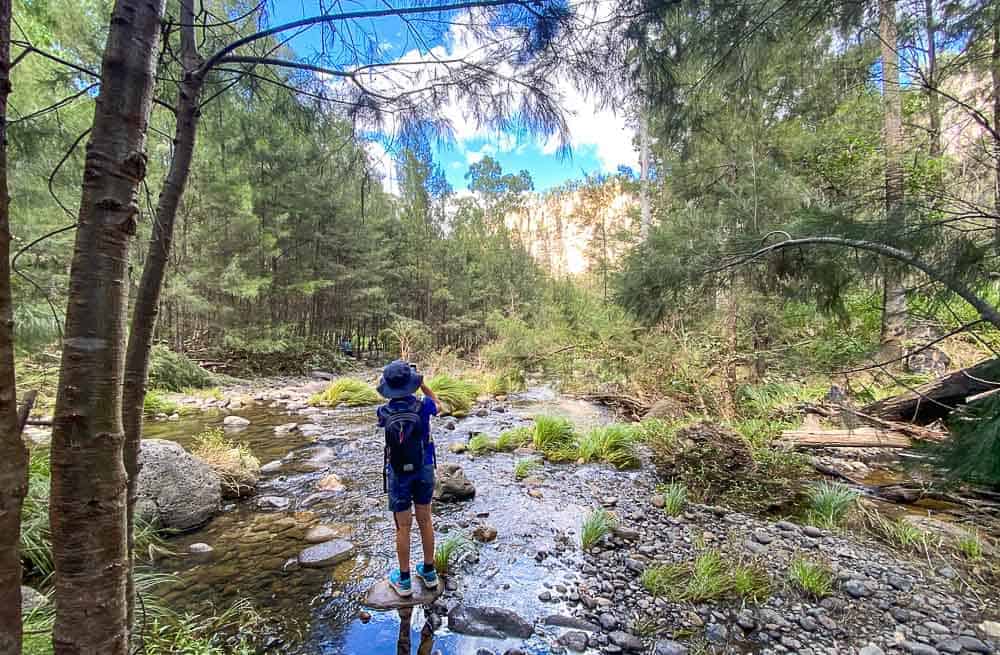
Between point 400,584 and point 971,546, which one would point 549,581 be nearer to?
point 400,584

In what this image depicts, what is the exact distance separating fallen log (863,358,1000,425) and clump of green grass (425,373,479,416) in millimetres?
6600

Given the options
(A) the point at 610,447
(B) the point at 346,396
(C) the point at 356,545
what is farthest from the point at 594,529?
(B) the point at 346,396

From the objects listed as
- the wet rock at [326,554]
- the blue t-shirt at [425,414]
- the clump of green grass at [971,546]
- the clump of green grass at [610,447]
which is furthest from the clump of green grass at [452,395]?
the clump of green grass at [971,546]

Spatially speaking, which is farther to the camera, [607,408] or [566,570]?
[607,408]

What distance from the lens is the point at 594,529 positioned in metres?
3.48

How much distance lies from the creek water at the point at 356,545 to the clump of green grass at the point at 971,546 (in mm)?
2700

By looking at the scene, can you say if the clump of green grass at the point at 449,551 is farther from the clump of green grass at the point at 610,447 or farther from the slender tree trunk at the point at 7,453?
the clump of green grass at the point at 610,447

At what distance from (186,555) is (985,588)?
543cm

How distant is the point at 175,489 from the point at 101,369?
11.5 feet

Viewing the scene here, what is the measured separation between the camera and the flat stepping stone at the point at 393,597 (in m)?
2.73

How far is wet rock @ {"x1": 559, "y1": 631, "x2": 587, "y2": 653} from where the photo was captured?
237 centimetres

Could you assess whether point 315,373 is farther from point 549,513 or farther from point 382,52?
point 382,52

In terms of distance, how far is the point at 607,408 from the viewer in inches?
364

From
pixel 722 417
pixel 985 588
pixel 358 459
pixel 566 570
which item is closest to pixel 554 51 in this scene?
pixel 566 570
